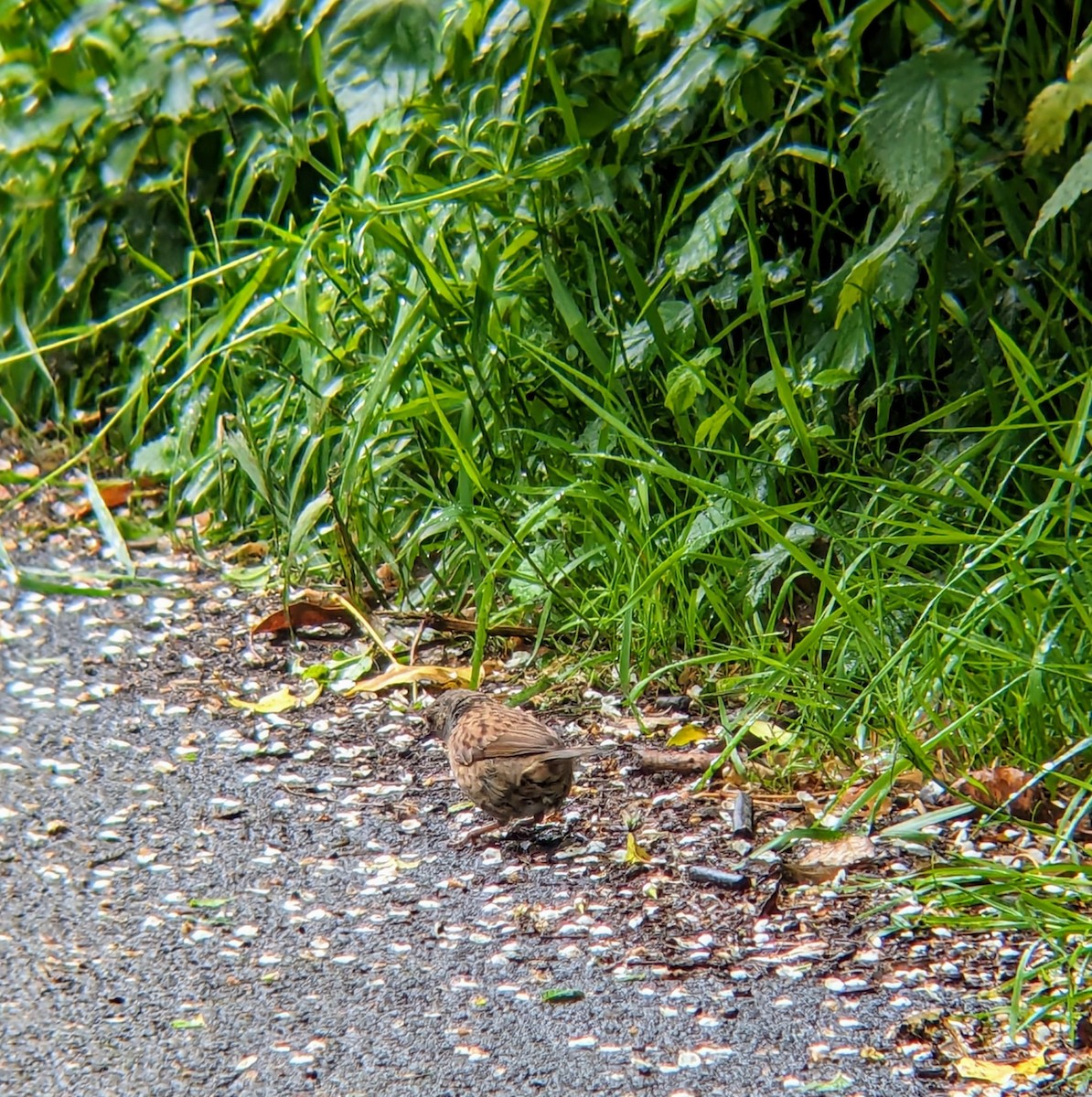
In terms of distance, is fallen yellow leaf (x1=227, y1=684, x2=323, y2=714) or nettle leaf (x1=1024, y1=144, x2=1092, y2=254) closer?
nettle leaf (x1=1024, y1=144, x2=1092, y2=254)

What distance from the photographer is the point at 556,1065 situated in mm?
2338

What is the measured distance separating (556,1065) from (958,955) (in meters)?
0.70

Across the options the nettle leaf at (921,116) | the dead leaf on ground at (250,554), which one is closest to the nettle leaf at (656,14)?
the nettle leaf at (921,116)

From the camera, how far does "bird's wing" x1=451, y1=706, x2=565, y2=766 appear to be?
302 centimetres

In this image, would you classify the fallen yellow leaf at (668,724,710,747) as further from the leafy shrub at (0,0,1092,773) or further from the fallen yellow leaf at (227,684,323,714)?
the fallen yellow leaf at (227,684,323,714)

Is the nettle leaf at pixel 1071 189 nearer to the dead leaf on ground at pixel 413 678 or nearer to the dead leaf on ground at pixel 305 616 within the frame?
the dead leaf on ground at pixel 413 678

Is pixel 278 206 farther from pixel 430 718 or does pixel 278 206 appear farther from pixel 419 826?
pixel 419 826

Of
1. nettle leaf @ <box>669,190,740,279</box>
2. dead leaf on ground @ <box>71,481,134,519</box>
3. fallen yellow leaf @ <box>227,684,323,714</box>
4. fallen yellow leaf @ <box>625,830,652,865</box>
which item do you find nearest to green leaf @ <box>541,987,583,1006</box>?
fallen yellow leaf @ <box>625,830,652,865</box>

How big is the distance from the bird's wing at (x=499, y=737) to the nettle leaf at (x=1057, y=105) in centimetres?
142

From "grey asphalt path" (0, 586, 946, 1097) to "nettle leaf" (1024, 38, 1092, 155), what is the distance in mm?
1391

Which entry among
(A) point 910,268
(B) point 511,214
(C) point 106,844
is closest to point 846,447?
(A) point 910,268

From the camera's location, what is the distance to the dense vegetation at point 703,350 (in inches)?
119

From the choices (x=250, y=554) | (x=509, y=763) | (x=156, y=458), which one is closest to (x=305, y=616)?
(x=250, y=554)

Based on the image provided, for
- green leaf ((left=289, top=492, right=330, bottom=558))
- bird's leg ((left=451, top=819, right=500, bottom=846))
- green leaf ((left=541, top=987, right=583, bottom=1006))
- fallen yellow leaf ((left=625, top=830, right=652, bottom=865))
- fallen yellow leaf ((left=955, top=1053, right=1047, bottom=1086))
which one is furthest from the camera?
green leaf ((left=289, top=492, right=330, bottom=558))
